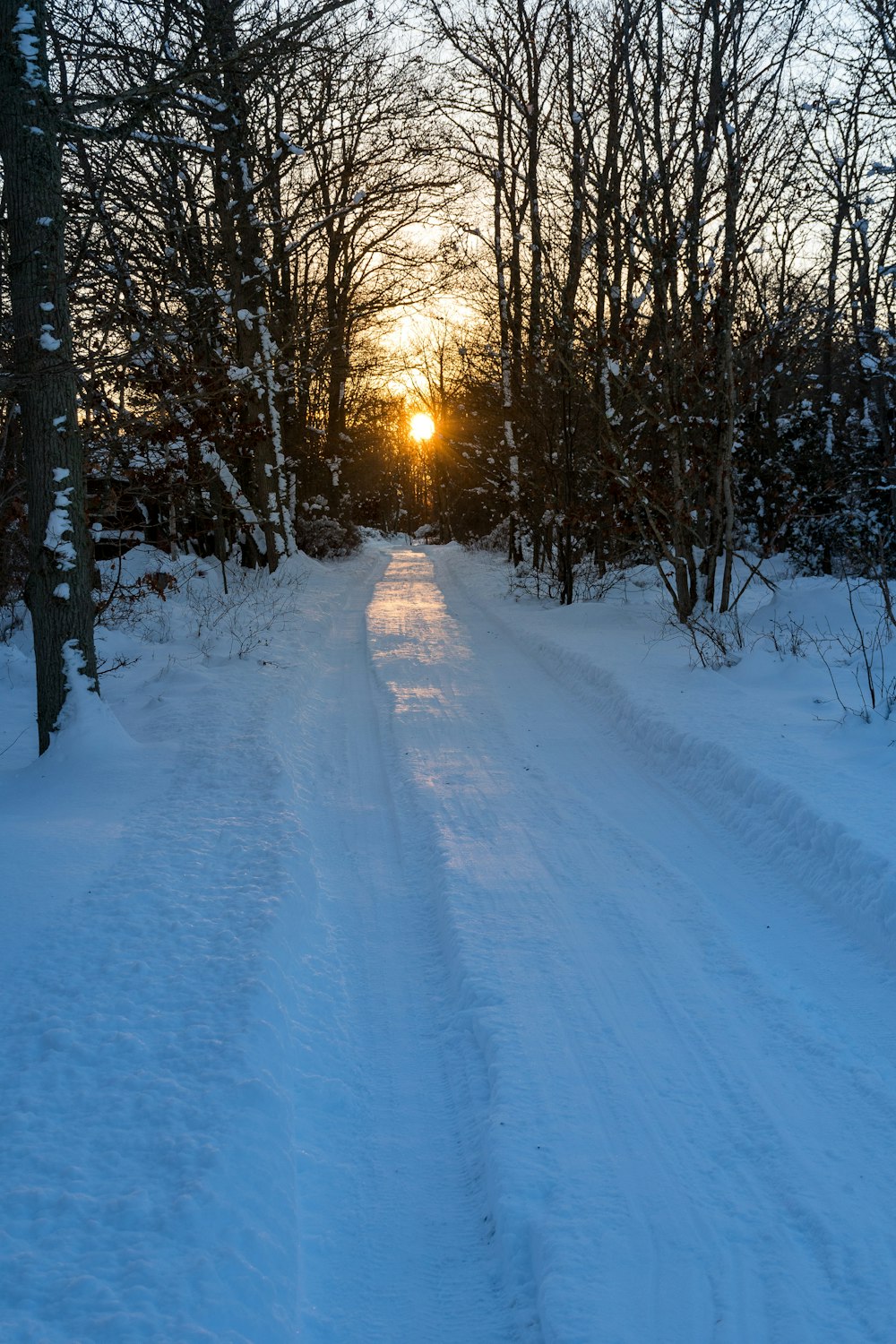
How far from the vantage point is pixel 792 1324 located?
242 centimetres

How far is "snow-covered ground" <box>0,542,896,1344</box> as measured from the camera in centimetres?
255

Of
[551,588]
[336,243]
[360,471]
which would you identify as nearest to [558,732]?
[551,588]

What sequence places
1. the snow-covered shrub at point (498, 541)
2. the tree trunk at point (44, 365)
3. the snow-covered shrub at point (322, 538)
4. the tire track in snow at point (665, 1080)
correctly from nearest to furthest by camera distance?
the tire track in snow at point (665, 1080) → the tree trunk at point (44, 365) → the snow-covered shrub at point (322, 538) → the snow-covered shrub at point (498, 541)

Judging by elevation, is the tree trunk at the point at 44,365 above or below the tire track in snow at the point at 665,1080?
above

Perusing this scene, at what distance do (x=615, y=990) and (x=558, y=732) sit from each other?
4201 millimetres

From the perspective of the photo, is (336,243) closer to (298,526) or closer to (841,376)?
(298,526)

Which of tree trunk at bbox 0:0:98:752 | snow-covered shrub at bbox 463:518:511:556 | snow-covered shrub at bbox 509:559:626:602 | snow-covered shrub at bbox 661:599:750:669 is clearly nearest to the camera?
tree trunk at bbox 0:0:98:752

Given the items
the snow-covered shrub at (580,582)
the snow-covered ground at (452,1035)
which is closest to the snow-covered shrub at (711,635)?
the snow-covered ground at (452,1035)

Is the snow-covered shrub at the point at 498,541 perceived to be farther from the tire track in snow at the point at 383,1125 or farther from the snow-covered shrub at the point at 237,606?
the tire track in snow at the point at 383,1125

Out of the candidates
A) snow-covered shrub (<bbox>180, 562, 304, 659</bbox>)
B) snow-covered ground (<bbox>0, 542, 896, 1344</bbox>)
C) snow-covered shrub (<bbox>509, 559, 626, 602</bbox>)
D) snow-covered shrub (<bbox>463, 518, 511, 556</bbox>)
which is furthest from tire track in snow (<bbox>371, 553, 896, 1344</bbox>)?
snow-covered shrub (<bbox>463, 518, 511, 556</bbox>)

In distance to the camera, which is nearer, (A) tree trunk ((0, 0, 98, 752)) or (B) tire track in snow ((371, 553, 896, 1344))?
(B) tire track in snow ((371, 553, 896, 1344))

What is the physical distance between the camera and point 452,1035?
3809 millimetres

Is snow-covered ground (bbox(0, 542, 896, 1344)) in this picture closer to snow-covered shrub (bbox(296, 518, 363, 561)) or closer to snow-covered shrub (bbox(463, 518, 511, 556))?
snow-covered shrub (bbox(296, 518, 363, 561))

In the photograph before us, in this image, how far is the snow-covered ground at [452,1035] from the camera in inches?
100
